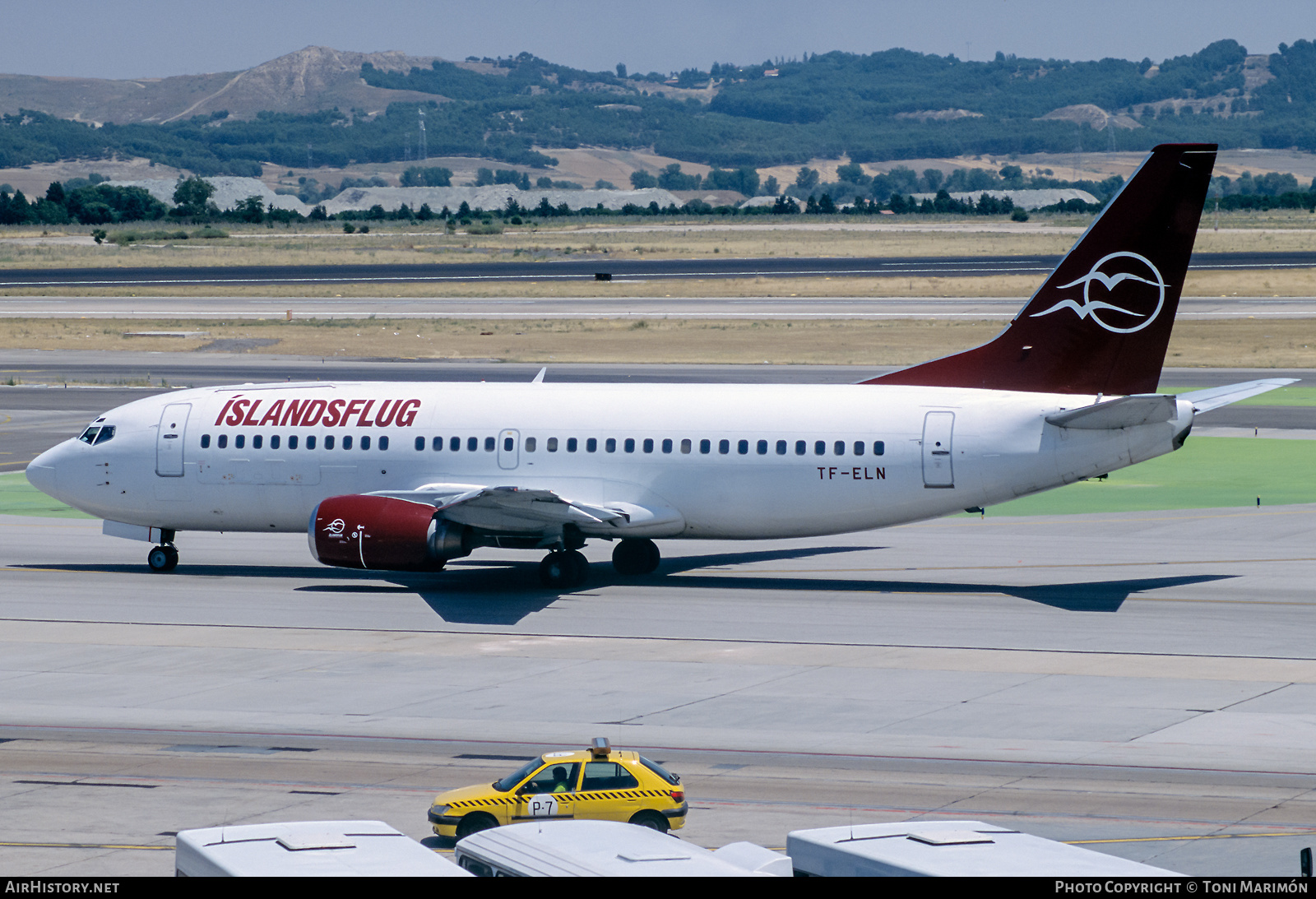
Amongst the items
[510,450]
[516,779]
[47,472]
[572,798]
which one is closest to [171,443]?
[47,472]

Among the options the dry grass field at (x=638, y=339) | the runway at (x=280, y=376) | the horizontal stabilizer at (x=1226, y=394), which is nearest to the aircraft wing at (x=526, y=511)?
the horizontal stabilizer at (x=1226, y=394)

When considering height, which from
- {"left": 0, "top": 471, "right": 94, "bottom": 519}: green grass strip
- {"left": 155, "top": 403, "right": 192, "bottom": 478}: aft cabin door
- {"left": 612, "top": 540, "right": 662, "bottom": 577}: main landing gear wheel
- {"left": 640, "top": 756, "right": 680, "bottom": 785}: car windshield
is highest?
{"left": 155, "top": 403, "right": 192, "bottom": 478}: aft cabin door

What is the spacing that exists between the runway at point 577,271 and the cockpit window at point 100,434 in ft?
293

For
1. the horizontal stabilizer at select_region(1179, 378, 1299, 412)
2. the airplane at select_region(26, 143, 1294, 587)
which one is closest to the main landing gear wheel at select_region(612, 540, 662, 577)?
the airplane at select_region(26, 143, 1294, 587)

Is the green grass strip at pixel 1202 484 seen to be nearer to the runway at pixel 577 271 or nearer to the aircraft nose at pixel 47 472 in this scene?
the aircraft nose at pixel 47 472

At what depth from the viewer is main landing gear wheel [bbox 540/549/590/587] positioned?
115ft

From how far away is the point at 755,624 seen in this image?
103ft

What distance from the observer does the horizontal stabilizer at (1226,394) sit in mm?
32969

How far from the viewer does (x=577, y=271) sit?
5389 inches

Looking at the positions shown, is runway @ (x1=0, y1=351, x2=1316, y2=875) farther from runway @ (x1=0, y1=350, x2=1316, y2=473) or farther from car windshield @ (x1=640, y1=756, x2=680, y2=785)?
runway @ (x1=0, y1=350, x2=1316, y2=473)

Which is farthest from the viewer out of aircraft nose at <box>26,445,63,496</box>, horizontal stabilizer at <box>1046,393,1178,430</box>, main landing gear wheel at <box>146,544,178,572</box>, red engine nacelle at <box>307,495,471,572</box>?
aircraft nose at <box>26,445,63,496</box>

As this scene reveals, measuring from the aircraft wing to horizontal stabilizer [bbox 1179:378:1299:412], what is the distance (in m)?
11.0

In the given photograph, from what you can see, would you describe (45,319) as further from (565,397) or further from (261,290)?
(565,397)

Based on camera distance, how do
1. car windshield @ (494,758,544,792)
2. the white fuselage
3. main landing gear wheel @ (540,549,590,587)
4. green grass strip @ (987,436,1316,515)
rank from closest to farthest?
car windshield @ (494,758,544,792)
the white fuselage
main landing gear wheel @ (540,549,590,587)
green grass strip @ (987,436,1316,515)
